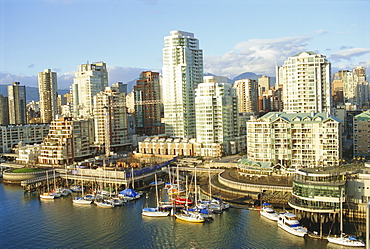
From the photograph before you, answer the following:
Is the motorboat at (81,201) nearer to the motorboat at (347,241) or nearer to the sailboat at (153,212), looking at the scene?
the sailboat at (153,212)

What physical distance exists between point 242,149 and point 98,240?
38853 millimetres

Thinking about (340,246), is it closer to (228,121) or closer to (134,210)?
(134,210)

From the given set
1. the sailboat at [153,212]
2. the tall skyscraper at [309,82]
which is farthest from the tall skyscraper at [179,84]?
the sailboat at [153,212]

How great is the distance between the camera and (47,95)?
124688mm

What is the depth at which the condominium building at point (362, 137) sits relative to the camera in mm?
54562

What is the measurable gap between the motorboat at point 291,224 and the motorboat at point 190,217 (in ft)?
22.5

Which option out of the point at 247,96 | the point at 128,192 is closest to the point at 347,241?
the point at 128,192

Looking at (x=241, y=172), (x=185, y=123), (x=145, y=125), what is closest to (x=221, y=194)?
(x=241, y=172)

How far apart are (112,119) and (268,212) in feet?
154

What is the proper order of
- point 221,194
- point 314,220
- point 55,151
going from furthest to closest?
point 55,151, point 221,194, point 314,220

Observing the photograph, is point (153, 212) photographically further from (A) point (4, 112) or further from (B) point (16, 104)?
(A) point (4, 112)

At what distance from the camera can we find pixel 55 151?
201ft

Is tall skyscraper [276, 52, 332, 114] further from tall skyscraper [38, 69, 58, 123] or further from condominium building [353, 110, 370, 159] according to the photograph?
tall skyscraper [38, 69, 58, 123]

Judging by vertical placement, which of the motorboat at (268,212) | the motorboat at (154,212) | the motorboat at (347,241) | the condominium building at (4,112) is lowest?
the motorboat at (347,241)
